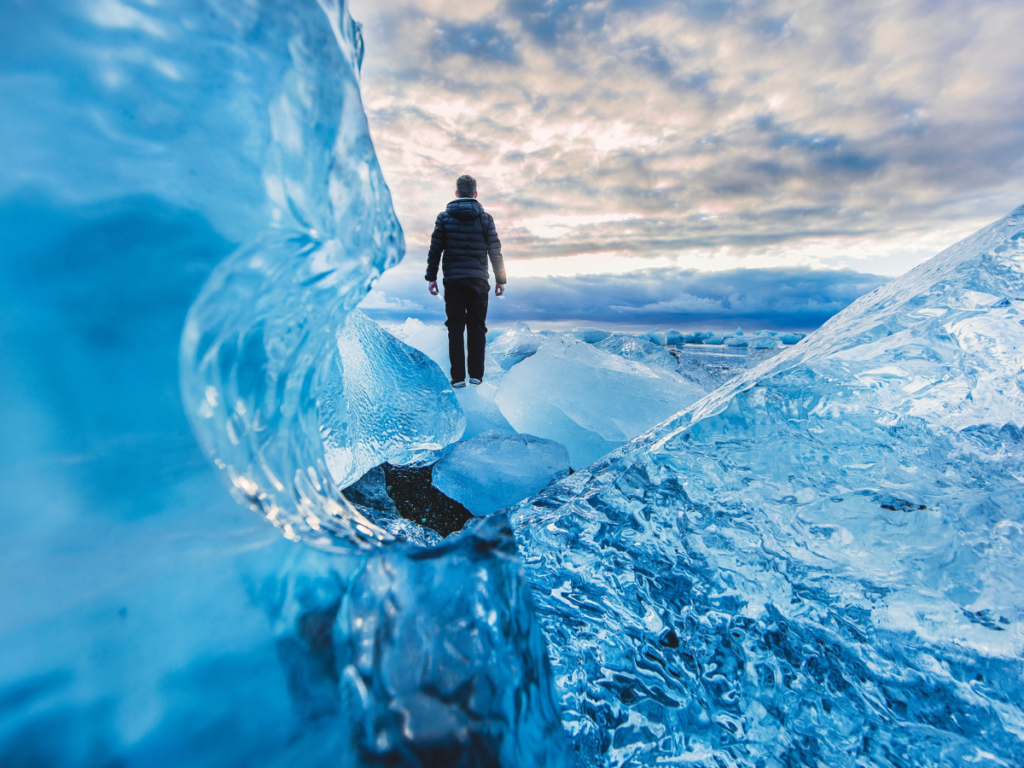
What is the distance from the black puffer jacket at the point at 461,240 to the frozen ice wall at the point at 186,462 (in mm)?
3064

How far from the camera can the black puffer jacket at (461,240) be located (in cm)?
363

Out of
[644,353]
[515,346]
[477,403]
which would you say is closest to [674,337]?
[515,346]

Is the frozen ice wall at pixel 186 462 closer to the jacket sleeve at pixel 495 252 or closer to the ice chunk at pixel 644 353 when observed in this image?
the jacket sleeve at pixel 495 252

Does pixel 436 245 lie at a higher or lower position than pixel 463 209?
lower

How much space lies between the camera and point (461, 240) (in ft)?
12.0

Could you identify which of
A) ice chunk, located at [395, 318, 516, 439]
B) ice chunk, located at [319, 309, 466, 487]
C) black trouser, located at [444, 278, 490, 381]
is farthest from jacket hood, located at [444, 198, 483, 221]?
ice chunk, located at [319, 309, 466, 487]

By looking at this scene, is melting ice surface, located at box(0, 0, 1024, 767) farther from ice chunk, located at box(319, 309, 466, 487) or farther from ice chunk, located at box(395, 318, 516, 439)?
ice chunk, located at box(395, 318, 516, 439)

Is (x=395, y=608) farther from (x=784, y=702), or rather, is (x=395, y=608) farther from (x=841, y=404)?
(x=841, y=404)

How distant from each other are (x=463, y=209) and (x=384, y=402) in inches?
81.2

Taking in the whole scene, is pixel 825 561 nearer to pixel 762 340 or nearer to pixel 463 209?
pixel 463 209

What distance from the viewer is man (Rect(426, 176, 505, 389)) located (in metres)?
3.65

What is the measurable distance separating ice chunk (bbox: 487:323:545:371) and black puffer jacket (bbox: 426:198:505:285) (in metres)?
1.91

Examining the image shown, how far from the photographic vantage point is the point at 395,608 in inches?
20.7

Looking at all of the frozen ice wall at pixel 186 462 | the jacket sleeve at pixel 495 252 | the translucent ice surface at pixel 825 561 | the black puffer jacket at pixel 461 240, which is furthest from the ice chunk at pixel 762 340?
the frozen ice wall at pixel 186 462
